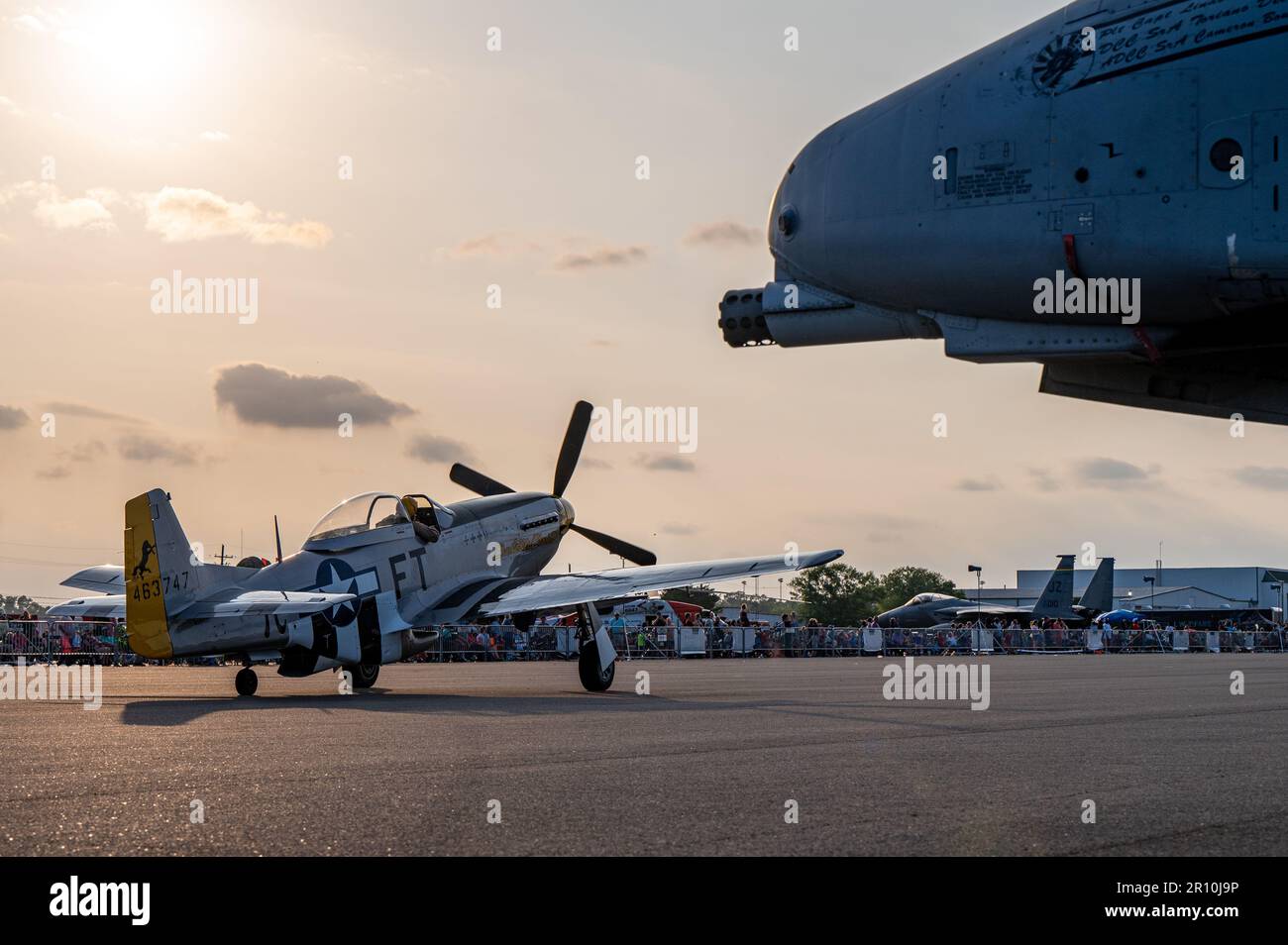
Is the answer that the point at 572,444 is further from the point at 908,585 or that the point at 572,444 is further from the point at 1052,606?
the point at 908,585

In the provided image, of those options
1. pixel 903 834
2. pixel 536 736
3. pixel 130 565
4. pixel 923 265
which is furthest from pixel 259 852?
pixel 130 565

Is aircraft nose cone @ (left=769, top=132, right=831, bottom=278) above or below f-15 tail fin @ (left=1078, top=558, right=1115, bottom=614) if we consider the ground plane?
above

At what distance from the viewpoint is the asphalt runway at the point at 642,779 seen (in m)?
5.14

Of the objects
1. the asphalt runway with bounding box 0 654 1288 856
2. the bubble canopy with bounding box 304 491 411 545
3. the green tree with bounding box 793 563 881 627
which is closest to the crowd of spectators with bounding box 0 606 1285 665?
the bubble canopy with bounding box 304 491 411 545

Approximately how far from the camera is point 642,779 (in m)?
7.31

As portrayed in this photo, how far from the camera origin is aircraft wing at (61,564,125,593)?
22.2 meters

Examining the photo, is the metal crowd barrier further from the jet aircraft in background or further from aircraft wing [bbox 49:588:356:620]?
aircraft wing [bbox 49:588:356:620]

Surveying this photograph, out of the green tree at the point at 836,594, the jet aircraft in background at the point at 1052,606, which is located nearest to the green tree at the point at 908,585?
the green tree at the point at 836,594

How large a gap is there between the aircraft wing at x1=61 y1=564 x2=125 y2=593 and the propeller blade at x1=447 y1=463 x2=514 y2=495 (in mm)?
6130

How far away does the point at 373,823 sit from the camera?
5551 mm

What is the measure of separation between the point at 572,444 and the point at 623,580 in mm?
5905

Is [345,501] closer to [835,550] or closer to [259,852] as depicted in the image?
[835,550]

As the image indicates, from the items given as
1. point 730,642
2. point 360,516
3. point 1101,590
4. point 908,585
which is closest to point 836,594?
point 908,585
